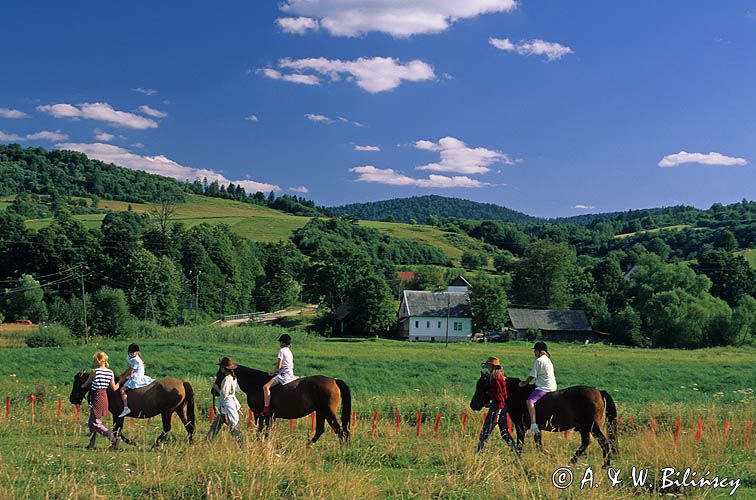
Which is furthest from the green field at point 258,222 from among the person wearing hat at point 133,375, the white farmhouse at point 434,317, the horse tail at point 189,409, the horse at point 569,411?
the horse at point 569,411

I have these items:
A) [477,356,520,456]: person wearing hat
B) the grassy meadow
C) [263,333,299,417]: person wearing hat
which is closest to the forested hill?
the grassy meadow

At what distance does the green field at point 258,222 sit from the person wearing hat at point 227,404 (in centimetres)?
11736

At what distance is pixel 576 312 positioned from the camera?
77312 millimetres

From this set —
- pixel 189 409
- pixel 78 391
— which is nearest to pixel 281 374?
pixel 189 409

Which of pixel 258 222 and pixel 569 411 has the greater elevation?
pixel 258 222

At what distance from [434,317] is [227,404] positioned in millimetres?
67002

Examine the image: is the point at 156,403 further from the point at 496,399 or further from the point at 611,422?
the point at 611,422

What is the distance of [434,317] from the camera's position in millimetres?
76625

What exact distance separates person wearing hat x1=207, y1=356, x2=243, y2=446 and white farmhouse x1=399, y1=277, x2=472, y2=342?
6501 cm

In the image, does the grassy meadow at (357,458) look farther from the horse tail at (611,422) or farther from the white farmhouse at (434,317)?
the white farmhouse at (434,317)

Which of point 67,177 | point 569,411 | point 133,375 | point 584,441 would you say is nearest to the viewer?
point 584,441

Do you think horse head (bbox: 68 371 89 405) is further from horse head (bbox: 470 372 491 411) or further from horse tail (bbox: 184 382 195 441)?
horse head (bbox: 470 372 491 411)

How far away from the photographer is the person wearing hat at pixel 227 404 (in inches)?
412

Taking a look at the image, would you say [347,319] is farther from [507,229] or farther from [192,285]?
[507,229]
